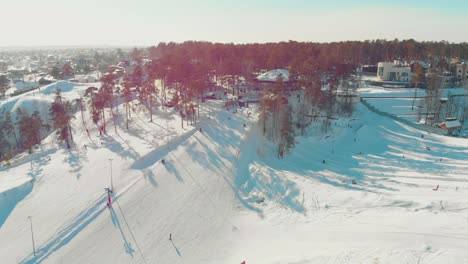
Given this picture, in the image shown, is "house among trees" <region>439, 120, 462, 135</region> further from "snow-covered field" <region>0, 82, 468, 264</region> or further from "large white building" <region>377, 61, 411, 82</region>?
"large white building" <region>377, 61, 411, 82</region>

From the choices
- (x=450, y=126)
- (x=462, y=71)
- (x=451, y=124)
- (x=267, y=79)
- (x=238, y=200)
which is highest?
(x=462, y=71)

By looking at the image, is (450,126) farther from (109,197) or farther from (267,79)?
(109,197)

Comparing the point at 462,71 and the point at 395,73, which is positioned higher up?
the point at 462,71

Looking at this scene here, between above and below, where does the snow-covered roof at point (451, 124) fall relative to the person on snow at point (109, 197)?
above

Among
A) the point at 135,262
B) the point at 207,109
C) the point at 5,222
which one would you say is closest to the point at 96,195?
the point at 5,222

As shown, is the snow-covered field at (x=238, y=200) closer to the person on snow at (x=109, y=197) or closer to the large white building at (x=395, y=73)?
the person on snow at (x=109, y=197)

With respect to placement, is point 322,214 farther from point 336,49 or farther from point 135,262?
point 336,49

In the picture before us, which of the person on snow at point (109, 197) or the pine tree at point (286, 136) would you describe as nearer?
the person on snow at point (109, 197)

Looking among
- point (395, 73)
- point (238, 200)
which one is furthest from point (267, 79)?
point (238, 200)

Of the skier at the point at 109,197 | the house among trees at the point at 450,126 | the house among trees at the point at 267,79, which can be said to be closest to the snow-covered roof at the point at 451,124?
the house among trees at the point at 450,126
